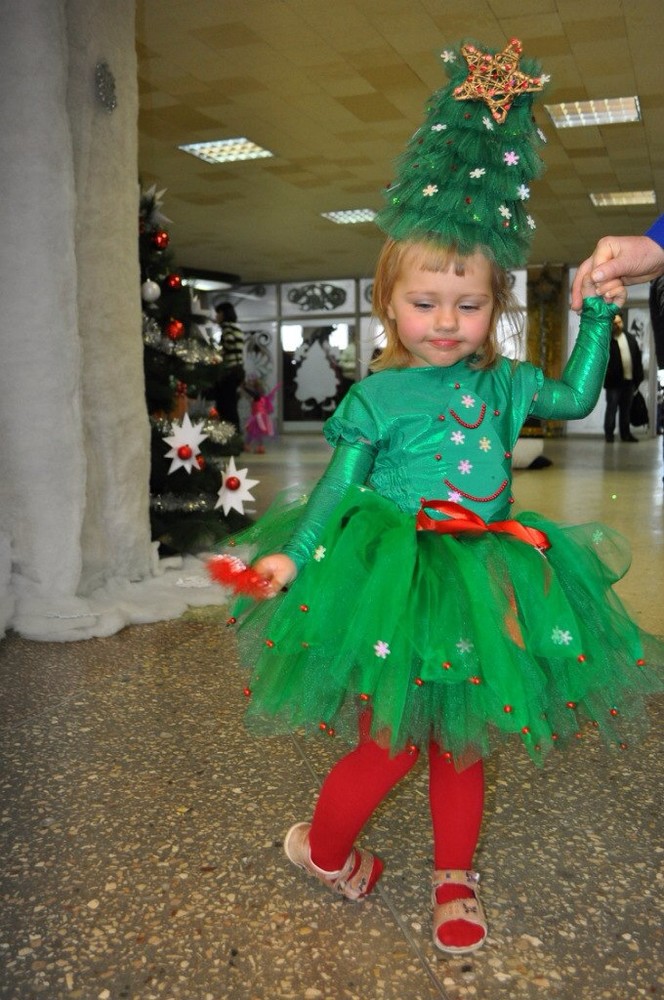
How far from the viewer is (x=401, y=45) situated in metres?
6.49

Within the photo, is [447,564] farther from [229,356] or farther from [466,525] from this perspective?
[229,356]

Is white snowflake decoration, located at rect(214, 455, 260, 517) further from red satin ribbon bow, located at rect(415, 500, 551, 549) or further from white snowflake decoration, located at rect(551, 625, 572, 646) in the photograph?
white snowflake decoration, located at rect(551, 625, 572, 646)

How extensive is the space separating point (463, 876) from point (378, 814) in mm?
392

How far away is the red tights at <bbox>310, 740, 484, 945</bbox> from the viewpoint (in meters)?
1.41

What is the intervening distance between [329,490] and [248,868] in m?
0.69

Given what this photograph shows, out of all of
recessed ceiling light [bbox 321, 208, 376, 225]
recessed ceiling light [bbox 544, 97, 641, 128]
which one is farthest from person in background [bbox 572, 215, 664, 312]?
recessed ceiling light [bbox 321, 208, 376, 225]

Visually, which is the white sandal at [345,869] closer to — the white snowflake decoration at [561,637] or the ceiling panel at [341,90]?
the white snowflake decoration at [561,637]

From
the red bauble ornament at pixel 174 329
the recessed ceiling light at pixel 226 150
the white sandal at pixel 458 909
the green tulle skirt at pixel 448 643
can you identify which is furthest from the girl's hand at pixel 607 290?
the recessed ceiling light at pixel 226 150

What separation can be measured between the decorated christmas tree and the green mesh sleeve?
2.59 meters

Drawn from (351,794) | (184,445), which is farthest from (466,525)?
(184,445)

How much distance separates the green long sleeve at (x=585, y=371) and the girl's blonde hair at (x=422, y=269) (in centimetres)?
12

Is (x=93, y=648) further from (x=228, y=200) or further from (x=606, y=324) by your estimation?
(x=228, y=200)

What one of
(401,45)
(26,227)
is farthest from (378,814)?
(401,45)

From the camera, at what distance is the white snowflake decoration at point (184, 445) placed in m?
4.14
